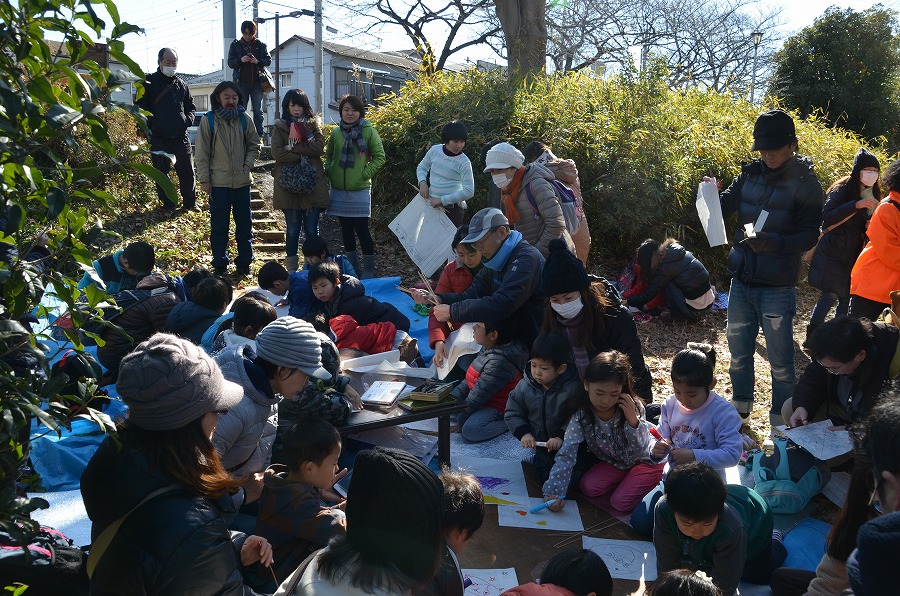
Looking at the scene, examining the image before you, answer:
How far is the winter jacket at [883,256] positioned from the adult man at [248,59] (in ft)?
24.8

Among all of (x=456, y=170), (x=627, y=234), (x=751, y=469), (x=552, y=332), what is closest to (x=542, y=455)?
(x=552, y=332)

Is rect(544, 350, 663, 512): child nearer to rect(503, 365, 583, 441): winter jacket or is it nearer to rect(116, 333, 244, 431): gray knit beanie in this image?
rect(503, 365, 583, 441): winter jacket

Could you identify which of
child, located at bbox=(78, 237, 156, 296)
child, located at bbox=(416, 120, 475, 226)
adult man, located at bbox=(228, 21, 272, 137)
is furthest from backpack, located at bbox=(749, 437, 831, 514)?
adult man, located at bbox=(228, 21, 272, 137)

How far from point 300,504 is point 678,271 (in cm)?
520

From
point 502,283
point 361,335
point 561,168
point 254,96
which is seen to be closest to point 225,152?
point 361,335

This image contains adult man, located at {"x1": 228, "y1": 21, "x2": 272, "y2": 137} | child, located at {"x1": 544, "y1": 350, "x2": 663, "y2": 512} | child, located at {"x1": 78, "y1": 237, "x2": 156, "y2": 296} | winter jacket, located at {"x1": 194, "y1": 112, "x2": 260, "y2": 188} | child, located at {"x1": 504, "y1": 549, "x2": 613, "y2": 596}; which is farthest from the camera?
adult man, located at {"x1": 228, "y1": 21, "x2": 272, "y2": 137}

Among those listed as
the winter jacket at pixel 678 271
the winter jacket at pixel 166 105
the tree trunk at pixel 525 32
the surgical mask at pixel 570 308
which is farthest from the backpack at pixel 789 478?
the tree trunk at pixel 525 32

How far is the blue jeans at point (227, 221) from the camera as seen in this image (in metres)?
7.42

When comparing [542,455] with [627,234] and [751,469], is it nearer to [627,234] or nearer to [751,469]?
[751,469]

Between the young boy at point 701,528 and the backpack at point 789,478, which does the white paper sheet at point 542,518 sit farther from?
the backpack at point 789,478

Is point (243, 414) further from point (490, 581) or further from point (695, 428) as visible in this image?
point (695, 428)

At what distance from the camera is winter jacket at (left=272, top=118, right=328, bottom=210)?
7.41 metres

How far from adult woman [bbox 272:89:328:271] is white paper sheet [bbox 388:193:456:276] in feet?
3.28

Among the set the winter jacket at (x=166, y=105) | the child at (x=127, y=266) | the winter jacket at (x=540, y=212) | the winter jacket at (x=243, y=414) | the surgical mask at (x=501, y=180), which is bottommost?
the winter jacket at (x=243, y=414)
